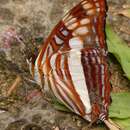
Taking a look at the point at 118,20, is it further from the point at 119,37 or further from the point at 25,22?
the point at 25,22

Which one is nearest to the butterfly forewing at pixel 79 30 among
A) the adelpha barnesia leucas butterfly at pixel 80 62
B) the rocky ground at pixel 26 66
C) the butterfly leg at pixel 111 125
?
the adelpha barnesia leucas butterfly at pixel 80 62

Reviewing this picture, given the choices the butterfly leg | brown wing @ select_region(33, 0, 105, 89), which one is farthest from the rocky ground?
brown wing @ select_region(33, 0, 105, 89)

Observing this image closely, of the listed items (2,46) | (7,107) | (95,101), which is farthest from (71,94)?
(2,46)

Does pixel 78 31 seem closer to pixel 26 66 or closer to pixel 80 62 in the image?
pixel 80 62

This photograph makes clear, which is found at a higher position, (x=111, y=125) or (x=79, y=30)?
(x=79, y=30)

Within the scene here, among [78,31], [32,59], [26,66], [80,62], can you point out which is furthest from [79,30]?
[26,66]

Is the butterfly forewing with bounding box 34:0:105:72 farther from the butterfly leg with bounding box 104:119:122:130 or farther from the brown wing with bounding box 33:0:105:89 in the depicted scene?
the butterfly leg with bounding box 104:119:122:130
